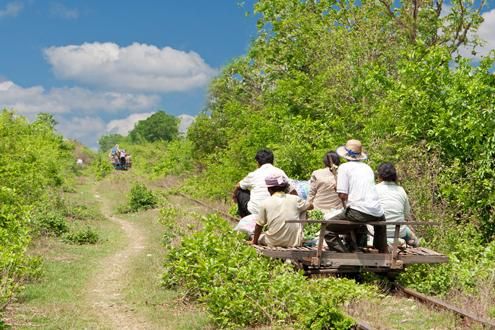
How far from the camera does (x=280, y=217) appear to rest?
31.4 feet

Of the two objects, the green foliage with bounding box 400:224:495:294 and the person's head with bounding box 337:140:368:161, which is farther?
the person's head with bounding box 337:140:368:161

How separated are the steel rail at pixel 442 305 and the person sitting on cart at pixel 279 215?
1745 millimetres

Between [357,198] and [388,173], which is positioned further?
[388,173]

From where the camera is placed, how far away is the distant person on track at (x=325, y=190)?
36.8 feet

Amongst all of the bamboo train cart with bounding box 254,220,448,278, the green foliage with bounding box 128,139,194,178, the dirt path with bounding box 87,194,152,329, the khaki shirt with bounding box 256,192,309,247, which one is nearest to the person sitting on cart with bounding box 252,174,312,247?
the khaki shirt with bounding box 256,192,309,247

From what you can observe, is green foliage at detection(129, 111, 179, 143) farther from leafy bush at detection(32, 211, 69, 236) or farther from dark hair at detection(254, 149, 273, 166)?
dark hair at detection(254, 149, 273, 166)

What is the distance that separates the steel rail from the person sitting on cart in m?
1.74

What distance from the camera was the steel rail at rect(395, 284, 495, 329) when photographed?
6.89 m

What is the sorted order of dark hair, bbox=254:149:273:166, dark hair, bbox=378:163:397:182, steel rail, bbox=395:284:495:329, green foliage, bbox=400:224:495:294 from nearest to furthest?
steel rail, bbox=395:284:495:329
green foliage, bbox=400:224:495:294
dark hair, bbox=378:163:397:182
dark hair, bbox=254:149:273:166

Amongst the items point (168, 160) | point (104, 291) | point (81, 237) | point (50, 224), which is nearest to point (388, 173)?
point (104, 291)

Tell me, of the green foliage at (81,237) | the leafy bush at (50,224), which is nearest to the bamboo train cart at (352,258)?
the green foliage at (81,237)

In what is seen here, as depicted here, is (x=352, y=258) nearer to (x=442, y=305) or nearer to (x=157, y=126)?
(x=442, y=305)

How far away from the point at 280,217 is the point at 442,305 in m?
2.67

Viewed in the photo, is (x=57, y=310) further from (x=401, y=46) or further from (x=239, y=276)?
(x=401, y=46)
